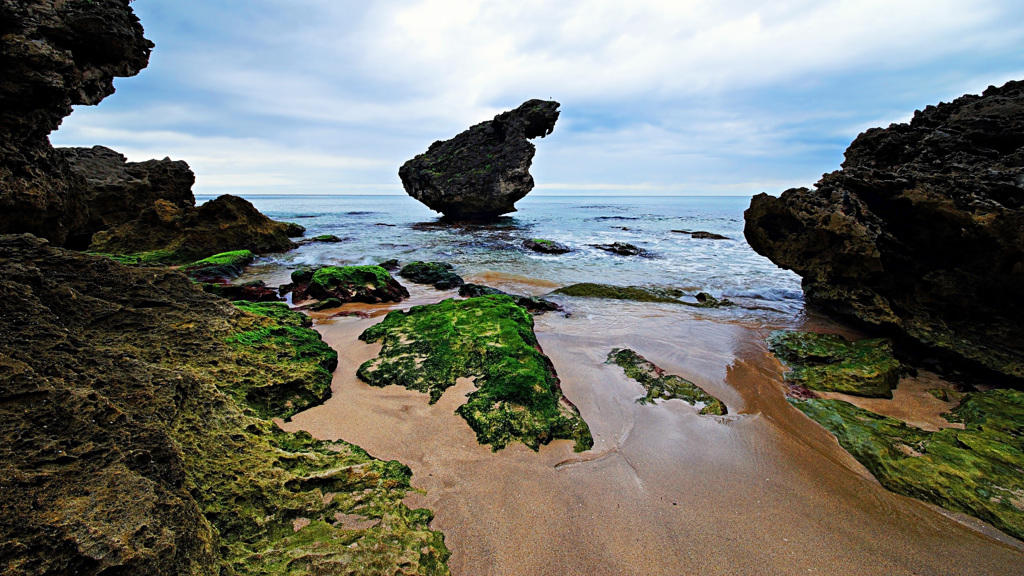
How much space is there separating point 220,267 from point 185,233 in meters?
4.73

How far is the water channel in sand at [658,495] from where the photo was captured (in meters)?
2.27

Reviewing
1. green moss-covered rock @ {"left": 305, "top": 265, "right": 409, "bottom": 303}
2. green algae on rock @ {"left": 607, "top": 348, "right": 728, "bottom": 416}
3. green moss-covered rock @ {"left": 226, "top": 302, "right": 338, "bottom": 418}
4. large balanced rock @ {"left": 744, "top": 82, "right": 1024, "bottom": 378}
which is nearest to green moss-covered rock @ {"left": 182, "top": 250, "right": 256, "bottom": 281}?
green moss-covered rock @ {"left": 305, "top": 265, "right": 409, "bottom": 303}

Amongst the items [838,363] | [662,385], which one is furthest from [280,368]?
[838,363]

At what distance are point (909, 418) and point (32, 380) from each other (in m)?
6.92

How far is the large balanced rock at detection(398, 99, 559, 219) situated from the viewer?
1123 inches

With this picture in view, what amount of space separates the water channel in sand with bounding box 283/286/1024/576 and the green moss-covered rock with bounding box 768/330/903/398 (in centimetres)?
57

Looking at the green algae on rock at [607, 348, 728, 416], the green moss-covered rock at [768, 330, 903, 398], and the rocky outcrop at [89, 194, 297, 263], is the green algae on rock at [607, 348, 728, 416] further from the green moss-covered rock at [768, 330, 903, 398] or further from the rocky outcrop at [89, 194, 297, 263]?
the rocky outcrop at [89, 194, 297, 263]

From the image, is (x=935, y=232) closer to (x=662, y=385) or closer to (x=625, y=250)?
(x=662, y=385)

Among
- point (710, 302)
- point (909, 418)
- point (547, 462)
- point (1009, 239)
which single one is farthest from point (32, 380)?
point (710, 302)

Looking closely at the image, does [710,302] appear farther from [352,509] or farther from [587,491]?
[352,509]

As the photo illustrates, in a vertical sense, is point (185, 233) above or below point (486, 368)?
above

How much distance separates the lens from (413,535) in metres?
2.08

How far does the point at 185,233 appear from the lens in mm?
13859

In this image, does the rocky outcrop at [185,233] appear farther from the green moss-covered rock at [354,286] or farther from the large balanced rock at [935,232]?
the large balanced rock at [935,232]
